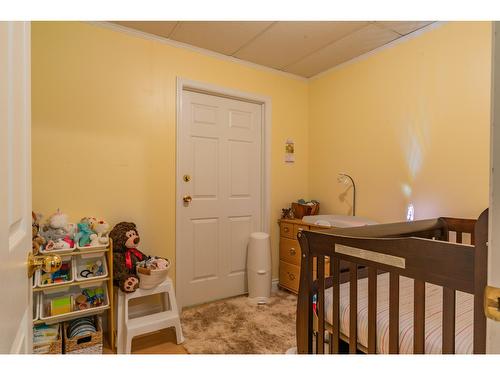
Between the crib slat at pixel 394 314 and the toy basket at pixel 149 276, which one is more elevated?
the crib slat at pixel 394 314

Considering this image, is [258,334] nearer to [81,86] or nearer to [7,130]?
[7,130]

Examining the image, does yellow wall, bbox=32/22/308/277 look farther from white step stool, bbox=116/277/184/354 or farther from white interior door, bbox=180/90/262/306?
white step stool, bbox=116/277/184/354

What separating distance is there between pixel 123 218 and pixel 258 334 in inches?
53.1

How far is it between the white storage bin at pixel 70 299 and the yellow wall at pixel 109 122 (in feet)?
1.51

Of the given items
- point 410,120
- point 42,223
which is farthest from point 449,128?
point 42,223

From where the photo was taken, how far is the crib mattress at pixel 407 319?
3.07 feet

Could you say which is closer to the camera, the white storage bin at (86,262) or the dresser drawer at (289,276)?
the white storage bin at (86,262)

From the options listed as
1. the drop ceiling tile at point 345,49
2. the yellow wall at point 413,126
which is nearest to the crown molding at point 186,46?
the drop ceiling tile at point 345,49

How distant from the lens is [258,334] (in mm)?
2018

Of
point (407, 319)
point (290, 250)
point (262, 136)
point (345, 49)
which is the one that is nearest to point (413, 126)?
point (345, 49)

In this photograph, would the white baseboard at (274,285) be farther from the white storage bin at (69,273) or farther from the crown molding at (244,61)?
the crown molding at (244,61)

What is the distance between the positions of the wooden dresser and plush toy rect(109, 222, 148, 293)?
1398 millimetres

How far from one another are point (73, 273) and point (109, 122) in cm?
111

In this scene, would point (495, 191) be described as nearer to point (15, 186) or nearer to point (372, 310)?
point (372, 310)
